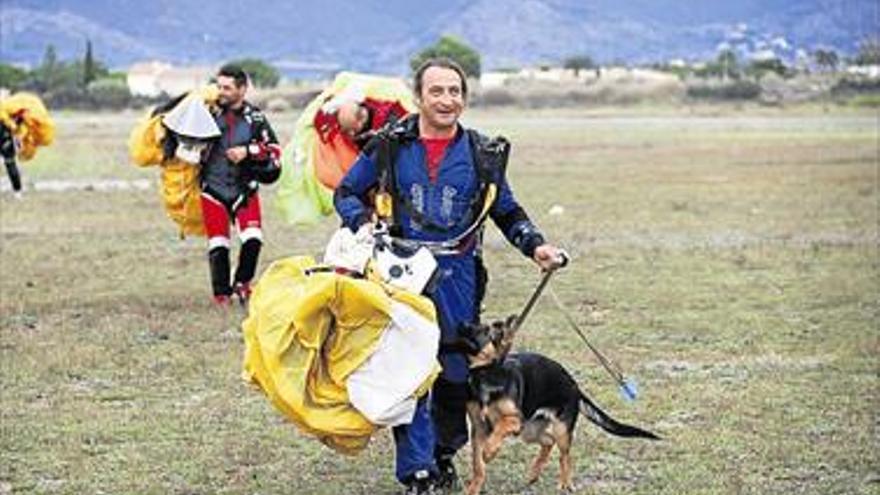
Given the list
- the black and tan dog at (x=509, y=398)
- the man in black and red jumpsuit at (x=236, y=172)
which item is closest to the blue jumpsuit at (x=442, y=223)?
the black and tan dog at (x=509, y=398)

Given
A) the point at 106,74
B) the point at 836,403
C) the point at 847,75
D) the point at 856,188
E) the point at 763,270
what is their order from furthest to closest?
the point at 106,74 → the point at 847,75 → the point at 856,188 → the point at 763,270 → the point at 836,403

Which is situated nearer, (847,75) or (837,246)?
(837,246)

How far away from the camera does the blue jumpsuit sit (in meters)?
7.60

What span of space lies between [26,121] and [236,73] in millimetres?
14761

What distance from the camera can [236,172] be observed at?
1366 centimetres

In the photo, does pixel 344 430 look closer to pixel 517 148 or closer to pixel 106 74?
pixel 517 148

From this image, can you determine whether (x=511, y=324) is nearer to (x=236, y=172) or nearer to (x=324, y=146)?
(x=324, y=146)

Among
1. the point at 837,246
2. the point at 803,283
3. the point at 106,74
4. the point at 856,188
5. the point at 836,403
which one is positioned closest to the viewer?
the point at 836,403

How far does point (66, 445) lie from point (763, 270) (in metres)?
8.90

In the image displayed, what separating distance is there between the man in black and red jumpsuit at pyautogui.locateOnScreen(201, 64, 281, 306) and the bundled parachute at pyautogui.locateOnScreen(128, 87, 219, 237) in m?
0.15

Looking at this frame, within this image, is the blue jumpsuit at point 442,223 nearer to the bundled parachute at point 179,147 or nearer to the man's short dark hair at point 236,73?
the man's short dark hair at point 236,73

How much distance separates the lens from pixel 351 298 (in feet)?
23.8

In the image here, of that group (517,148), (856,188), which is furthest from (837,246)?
(517,148)

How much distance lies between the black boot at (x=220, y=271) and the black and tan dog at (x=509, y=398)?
20.8 feet
